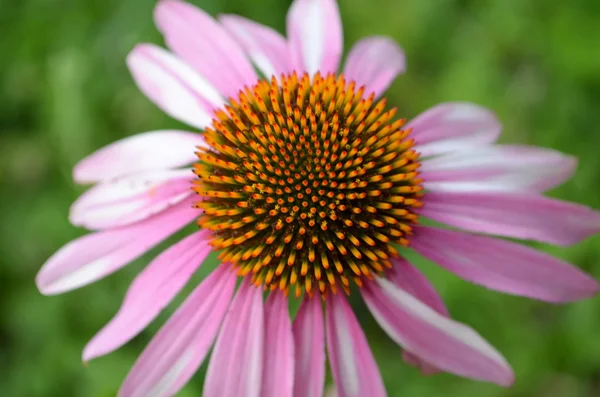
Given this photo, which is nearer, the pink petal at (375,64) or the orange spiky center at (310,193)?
the orange spiky center at (310,193)

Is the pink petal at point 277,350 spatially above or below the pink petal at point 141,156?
below

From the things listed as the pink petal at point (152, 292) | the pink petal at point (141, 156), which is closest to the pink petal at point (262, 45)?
the pink petal at point (141, 156)

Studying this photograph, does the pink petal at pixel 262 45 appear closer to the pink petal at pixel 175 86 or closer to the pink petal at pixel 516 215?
the pink petal at pixel 175 86

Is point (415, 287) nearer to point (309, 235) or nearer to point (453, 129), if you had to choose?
point (309, 235)

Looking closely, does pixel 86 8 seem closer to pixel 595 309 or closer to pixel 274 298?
pixel 274 298

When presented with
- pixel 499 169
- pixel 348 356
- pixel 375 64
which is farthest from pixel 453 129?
pixel 348 356

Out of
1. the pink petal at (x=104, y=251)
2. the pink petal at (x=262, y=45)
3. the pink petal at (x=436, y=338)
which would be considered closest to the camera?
the pink petal at (x=436, y=338)

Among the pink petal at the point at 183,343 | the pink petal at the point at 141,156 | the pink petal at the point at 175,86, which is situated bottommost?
the pink petal at the point at 183,343

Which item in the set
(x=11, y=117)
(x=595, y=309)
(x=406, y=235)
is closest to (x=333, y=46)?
(x=406, y=235)

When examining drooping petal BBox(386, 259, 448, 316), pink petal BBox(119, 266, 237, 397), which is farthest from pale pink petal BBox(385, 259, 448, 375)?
pink petal BBox(119, 266, 237, 397)
